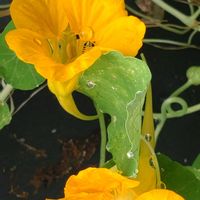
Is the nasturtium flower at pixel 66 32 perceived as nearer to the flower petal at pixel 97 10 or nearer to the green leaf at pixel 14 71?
the flower petal at pixel 97 10

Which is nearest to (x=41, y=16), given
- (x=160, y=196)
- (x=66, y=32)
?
(x=66, y=32)

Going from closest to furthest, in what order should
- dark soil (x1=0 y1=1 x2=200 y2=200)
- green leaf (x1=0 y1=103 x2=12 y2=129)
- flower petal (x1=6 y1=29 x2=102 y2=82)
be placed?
flower petal (x1=6 y1=29 x2=102 y2=82)
green leaf (x1=0 y1=103 x2=12 y2=129)
dark soil (x1=0 y1=1 x2=200 y2=200)

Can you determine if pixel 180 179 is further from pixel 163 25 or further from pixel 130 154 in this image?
pixel 163 25

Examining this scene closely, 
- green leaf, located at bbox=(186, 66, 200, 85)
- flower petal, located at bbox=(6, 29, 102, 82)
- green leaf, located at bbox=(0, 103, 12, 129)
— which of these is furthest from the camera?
green leaf, located at bbox=(186, 66, 200, 85)

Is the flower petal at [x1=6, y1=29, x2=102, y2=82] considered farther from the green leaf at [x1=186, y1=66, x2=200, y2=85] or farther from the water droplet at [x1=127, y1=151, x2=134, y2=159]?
the green leaf at [x1=186, y1=66, x2=200, y2=85]

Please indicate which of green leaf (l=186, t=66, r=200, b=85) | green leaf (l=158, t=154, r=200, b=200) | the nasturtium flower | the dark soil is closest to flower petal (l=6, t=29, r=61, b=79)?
the nasturtium flower

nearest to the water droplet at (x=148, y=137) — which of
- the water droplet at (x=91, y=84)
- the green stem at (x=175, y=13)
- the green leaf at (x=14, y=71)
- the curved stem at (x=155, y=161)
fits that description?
the curved stem at (x=155, y=161)

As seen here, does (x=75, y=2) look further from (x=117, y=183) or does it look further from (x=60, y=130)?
(x=60, y=130)
